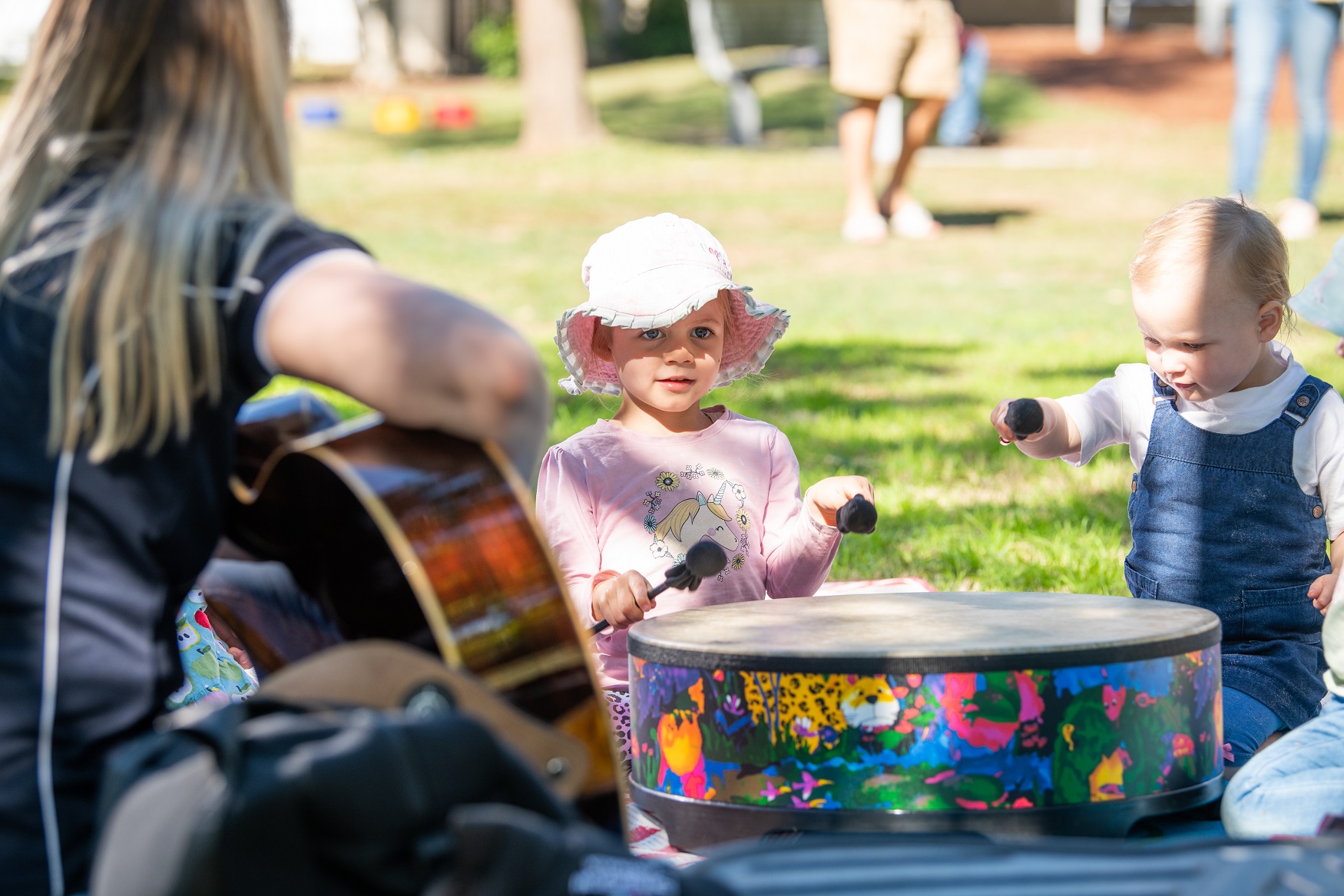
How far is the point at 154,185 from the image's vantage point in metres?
1.57

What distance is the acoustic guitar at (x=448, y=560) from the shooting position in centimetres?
166

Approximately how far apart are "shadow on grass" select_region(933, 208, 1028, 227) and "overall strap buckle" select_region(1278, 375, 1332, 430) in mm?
7560

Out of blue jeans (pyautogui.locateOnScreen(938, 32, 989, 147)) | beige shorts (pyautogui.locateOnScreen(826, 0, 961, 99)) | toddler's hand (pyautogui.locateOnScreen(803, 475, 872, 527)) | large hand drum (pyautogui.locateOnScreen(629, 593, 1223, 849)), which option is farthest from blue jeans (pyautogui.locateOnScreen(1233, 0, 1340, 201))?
blue jeans (pyautogui.locateOnScreen(938, 32, 989, 147))

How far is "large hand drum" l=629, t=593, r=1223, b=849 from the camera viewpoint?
209cm

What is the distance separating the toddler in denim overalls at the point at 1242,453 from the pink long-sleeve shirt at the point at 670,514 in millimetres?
521

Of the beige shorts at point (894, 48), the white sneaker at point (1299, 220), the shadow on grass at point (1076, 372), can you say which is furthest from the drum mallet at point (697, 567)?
the white sneaker at point (1299, 220)

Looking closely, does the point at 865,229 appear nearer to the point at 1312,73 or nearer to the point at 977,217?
the point at 977,217

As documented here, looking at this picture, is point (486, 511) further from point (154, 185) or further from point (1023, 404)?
point (1023, 404)

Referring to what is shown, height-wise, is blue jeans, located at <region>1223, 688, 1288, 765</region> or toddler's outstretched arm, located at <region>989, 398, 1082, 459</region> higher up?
toddler's outstretched arm, located at <region>989, 398, 1082, 459</region>

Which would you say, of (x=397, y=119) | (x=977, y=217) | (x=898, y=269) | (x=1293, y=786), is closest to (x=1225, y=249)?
(x=1293, y=786)

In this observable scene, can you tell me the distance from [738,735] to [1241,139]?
6.89 metres

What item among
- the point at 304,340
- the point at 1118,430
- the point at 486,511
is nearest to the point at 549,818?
the point at 486,511

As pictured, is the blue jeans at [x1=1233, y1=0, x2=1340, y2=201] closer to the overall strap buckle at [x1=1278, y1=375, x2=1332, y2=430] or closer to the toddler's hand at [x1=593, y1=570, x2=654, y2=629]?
the overall strap buckle at [x1=1278, y1=375, x2=1332, y2=430]

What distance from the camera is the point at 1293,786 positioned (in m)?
2.18
